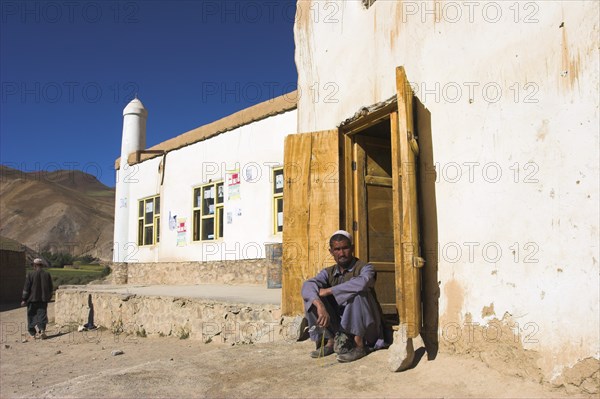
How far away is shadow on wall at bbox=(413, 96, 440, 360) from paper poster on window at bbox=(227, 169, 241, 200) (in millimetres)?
8155

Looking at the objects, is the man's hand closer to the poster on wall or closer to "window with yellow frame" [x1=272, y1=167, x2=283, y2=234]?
"window with yellow frame" [x1=272, y1=167, x2=283, y2=234]

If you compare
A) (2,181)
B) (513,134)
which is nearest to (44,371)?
(513,134)

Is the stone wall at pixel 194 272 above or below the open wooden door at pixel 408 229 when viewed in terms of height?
below

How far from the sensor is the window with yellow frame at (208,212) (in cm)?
1302

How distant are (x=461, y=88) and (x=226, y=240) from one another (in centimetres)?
907

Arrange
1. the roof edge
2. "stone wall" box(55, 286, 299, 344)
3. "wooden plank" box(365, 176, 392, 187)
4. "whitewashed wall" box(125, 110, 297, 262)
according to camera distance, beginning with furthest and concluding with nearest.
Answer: "whitewashed wall" box(125, 110, 297, 262)
the roof edge
"stone wall" box(55, 286, 299, 344)
"wooden plank" box(365, 176, 392, 187)

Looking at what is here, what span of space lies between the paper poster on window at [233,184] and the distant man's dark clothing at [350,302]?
25.7 ft

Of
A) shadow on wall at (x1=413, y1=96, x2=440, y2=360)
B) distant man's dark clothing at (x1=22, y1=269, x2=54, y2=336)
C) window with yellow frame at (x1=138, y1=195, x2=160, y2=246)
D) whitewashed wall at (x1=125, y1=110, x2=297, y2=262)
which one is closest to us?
shadow on wall at (x1=413, y1=96, x2=440, y2=360)

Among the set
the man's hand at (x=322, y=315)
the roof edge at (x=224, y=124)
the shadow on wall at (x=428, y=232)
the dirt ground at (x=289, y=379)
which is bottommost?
the dirt ground at (x=289, y=379)

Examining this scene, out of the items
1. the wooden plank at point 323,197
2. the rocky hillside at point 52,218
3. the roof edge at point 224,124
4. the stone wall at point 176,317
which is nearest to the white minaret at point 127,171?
the roof edge at point 224,124

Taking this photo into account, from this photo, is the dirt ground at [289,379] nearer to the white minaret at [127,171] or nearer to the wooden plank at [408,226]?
the wooden plank at [408,226]

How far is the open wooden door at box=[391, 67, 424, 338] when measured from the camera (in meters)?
4.09

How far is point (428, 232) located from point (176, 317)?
5.40m

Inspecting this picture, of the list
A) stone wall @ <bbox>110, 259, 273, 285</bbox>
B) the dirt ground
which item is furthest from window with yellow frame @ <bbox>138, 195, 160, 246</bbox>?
the dirt ground
